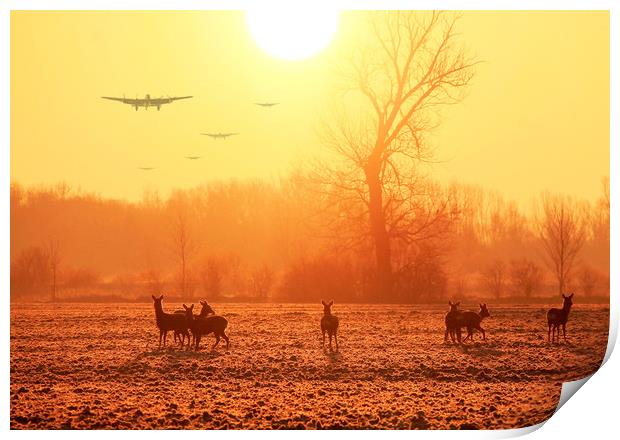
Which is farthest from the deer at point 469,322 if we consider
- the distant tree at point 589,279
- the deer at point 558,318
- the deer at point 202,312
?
the deer at point 202,312

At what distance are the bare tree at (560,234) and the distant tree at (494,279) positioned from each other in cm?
40

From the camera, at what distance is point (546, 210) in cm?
1124

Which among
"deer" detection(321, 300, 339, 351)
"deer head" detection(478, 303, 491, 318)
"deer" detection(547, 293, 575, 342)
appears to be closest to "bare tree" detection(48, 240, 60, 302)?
"deer" detection(321, 300, 339, 351)

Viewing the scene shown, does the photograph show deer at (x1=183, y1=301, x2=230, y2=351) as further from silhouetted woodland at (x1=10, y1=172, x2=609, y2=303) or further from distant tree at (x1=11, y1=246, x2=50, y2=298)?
distant tree at (x1=11, y1=246, x2=50, y2=298)

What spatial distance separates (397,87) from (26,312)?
11.7ft

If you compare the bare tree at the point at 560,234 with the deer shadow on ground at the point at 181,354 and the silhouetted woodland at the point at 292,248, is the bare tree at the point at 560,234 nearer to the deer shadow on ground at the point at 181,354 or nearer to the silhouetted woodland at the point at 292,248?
the silhouetted woodland at the point at 292,248

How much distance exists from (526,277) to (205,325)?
107 inches

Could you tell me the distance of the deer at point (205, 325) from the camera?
11203mm

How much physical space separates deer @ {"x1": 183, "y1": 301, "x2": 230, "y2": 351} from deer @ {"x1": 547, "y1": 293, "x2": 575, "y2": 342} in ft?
8.83

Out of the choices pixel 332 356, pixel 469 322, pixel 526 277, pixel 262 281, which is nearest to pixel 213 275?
pixel 262 281

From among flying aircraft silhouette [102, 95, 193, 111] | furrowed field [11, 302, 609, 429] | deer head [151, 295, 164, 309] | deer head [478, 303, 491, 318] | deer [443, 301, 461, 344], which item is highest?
→ flying aircraft silhouette [102, 95, 193, 111]

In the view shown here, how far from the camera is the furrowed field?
1061cm

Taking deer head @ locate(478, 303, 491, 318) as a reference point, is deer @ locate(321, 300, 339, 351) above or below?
below

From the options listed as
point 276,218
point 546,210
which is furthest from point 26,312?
point 546,210
